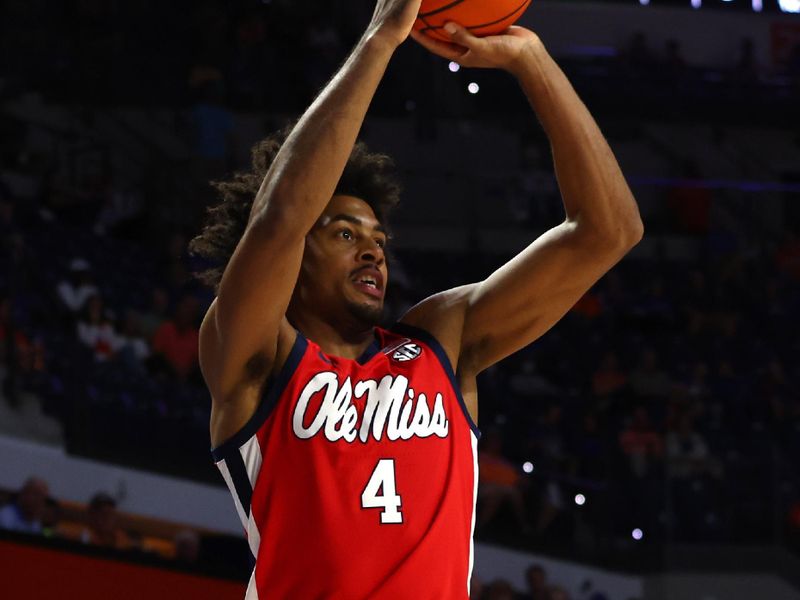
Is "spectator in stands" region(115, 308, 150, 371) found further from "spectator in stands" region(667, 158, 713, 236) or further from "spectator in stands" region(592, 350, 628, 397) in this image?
"spectator in stands" region(667, 158, 713, 236)

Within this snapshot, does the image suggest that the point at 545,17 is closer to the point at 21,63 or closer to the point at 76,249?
the point at 21,63

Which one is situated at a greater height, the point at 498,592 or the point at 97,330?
the point at 97,330

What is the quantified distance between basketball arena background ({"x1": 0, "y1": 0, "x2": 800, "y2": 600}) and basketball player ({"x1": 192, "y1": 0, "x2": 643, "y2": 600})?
78.6 inches

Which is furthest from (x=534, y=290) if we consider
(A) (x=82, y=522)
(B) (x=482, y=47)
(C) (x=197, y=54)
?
(C) (x=197, y=54)

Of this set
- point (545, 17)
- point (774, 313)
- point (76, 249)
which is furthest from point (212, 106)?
point (774, 313)

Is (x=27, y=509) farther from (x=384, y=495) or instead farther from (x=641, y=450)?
(x=384, y=495)

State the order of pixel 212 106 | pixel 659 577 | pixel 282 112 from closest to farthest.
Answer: pixel 659 577 → pixel 212 106 → pixel 282 112

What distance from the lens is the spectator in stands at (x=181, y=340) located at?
892 cm

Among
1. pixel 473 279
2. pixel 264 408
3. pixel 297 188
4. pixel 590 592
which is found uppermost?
pixel 297 188

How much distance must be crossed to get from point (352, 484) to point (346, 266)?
531 millimetres

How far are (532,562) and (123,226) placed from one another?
4764mm

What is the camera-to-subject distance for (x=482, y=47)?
282cm

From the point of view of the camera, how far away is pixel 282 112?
13.6 m

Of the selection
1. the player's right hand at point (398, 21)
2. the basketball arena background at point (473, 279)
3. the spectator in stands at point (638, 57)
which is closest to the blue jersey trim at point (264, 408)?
the player's right hand at point (398, 21)
